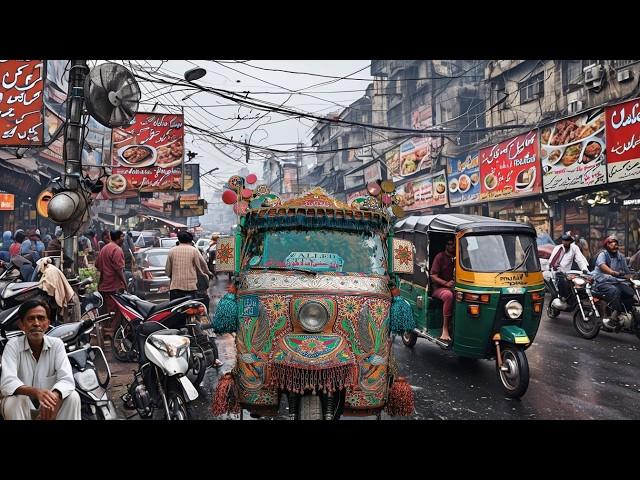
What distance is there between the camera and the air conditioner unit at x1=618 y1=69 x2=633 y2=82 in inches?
633

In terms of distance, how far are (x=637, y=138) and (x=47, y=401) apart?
13.7 m

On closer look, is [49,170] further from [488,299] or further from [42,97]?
[488,299]

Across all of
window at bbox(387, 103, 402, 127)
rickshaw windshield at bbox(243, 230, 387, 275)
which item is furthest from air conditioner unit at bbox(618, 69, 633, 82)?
window at bbox(387, 103, 402, 127)

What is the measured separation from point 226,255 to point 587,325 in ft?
24.6

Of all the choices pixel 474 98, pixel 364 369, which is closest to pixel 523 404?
pixel 364 369

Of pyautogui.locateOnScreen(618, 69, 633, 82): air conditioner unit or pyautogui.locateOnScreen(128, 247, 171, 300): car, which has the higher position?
pyautogui.locateOnScreen(618, 69, 633, 82): air conditioner unit

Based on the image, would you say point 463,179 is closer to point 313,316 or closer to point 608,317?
point 608,317

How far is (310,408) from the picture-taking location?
4.27 meters

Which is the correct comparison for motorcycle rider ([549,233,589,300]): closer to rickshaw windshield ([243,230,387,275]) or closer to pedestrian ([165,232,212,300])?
rickshaw windshield ([243,230,387,275])

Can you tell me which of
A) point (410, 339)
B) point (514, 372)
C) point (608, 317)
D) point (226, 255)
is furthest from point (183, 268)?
point (608, 317)

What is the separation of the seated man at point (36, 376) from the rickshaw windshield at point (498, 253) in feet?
16.6

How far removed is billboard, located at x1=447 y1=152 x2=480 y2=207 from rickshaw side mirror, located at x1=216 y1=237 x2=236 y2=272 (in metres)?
16.0

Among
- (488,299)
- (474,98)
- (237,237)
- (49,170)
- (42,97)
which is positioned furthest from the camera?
(474,98)
